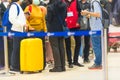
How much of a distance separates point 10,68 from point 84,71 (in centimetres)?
182

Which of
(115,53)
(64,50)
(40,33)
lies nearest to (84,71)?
(64,50)

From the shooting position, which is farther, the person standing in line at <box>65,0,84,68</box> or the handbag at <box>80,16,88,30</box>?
the handbag at <box>80,16,88,30</box>

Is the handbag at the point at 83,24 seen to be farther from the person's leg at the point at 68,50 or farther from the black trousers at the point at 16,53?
the black trousers at the point at 16,53

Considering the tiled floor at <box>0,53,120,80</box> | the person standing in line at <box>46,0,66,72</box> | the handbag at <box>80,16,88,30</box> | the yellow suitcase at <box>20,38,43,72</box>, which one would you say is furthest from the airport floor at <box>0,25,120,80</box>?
the handbag at <box>80,16,88,30</box>

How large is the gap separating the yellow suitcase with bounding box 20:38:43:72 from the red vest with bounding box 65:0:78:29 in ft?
3.76

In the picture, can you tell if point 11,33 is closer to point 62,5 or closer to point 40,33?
Result: point 40,33

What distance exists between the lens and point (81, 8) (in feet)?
33.7

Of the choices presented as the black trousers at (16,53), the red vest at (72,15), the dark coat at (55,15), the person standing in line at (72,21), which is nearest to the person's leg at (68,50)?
the person standing in line at (72,21)

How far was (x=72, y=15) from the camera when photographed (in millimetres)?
10078

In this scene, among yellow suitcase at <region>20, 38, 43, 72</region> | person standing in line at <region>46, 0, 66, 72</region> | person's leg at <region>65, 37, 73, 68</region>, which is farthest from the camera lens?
person's leg at <region>65, 37, 73, 68</region>

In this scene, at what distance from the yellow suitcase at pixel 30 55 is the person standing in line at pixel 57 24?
368 mm

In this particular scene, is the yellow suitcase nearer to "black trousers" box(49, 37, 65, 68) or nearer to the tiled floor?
the tiled floor

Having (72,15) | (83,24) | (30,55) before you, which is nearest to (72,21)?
(72,15)

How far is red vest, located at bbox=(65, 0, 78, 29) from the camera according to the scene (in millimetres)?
10000
